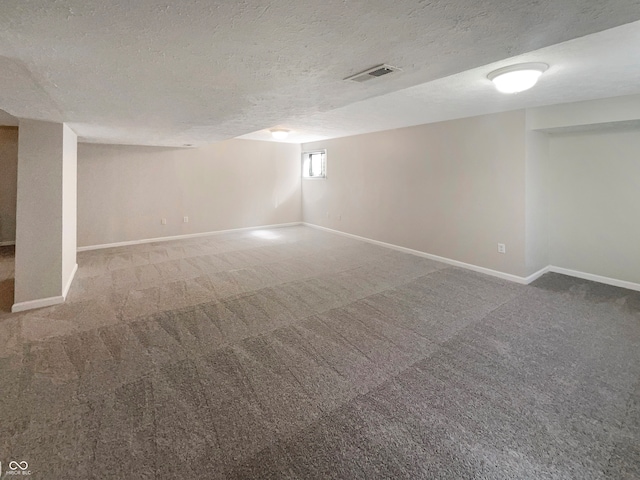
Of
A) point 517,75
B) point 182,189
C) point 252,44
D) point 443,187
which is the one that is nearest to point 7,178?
point 182,189

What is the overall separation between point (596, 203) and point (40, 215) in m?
6.60

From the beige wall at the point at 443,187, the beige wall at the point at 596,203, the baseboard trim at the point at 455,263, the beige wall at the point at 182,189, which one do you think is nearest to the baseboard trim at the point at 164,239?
the beige wall at the point at 182,189

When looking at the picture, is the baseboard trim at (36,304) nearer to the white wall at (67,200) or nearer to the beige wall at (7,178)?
the white wall at (67,200)

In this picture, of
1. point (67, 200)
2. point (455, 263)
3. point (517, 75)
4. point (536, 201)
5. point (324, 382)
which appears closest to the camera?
point (324, 382)

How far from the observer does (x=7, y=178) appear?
563 cm

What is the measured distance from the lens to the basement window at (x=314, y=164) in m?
7.48

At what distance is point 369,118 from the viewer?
14.9ft

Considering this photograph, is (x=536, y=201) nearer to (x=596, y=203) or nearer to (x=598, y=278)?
(x=596, y=203)

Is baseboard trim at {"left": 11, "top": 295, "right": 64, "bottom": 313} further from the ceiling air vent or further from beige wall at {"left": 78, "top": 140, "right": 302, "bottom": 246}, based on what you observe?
the ceiling air vent

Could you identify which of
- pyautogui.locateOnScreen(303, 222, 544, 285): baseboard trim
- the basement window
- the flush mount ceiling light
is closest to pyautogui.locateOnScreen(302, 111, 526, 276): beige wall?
pyautogui.locateOnScreen(303, 222, 544, 285): baseboard trim

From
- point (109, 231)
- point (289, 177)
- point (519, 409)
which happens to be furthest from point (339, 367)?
point (289, 177)

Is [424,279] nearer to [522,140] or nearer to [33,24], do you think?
[522,140]

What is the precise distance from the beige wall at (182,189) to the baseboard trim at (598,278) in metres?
5.82

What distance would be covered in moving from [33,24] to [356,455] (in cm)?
240
